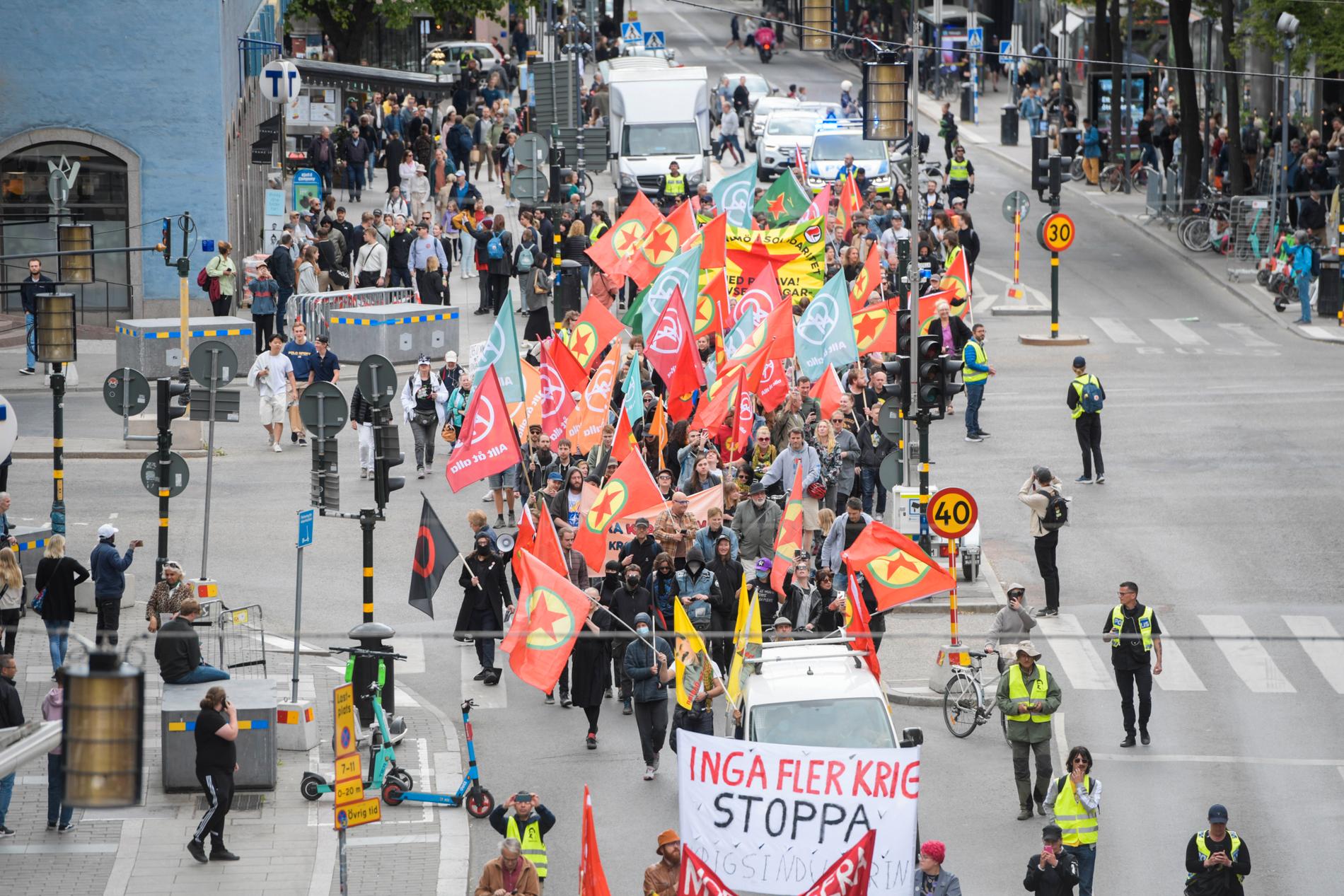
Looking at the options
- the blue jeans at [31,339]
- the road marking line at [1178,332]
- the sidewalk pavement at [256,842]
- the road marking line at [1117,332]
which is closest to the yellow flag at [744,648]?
the sidewalk pavement at [256,842]

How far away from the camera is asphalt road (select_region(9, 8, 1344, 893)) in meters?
17.7

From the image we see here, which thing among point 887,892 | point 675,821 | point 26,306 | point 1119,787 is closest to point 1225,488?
point 1119,787

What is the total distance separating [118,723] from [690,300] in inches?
743

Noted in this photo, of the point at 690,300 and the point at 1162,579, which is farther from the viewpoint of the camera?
the point at 690,300

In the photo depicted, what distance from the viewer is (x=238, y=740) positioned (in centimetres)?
1822

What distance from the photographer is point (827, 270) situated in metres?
35.2

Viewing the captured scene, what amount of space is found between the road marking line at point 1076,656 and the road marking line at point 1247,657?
1.22 meters

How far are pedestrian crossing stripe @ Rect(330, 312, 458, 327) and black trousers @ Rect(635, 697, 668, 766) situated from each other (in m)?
17.8

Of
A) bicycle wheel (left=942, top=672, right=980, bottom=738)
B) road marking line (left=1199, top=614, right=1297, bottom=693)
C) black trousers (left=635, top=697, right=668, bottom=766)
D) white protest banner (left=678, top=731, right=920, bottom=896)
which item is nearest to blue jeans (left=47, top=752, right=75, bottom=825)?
black trousers (left=635, top=697, right=668, bottom=766)

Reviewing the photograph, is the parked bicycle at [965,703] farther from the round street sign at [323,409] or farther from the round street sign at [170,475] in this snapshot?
the round street sign at [170,475]

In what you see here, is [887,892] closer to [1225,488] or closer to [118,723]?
[118,723]

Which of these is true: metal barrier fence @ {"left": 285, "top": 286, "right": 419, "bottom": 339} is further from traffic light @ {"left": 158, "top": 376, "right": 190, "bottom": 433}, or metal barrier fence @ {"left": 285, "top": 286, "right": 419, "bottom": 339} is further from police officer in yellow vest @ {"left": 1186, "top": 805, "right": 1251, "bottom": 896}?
police officer in yellow vest @ {"left": 1186, "top": 805, "right": 1251, "bottom": 896}

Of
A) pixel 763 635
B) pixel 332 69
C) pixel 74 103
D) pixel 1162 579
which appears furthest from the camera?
pixel 332 69

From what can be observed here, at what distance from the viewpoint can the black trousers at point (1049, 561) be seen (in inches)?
898
